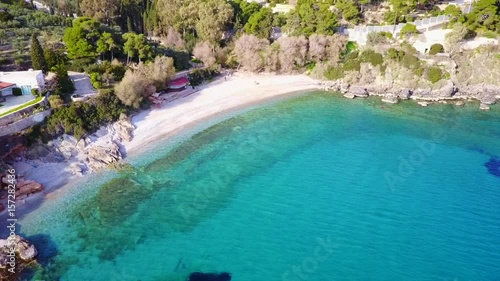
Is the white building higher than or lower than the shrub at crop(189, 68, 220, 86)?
higher

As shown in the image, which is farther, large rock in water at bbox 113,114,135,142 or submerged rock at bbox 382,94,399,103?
submerged rock at bbox 382,94,399,103

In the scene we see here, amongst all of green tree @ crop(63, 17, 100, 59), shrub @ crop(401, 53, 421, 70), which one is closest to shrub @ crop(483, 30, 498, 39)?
shrub @ crop(401, 53, 421, 70)

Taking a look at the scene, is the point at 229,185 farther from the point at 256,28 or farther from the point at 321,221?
the point at 256,28

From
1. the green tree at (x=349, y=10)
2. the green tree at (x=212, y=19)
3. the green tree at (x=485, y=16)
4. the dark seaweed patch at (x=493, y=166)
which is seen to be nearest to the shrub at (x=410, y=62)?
the green tree at (x=485, y=16)

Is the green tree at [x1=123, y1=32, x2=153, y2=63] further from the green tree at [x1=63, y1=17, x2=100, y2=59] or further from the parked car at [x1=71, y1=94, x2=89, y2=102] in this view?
the parked car at [x1=71, y1=94, x2=89, y2=102]

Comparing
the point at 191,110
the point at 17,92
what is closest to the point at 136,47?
the point at 191,110

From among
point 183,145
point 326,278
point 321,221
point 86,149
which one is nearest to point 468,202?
point 321,221

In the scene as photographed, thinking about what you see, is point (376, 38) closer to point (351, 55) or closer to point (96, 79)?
point (351, 55)
